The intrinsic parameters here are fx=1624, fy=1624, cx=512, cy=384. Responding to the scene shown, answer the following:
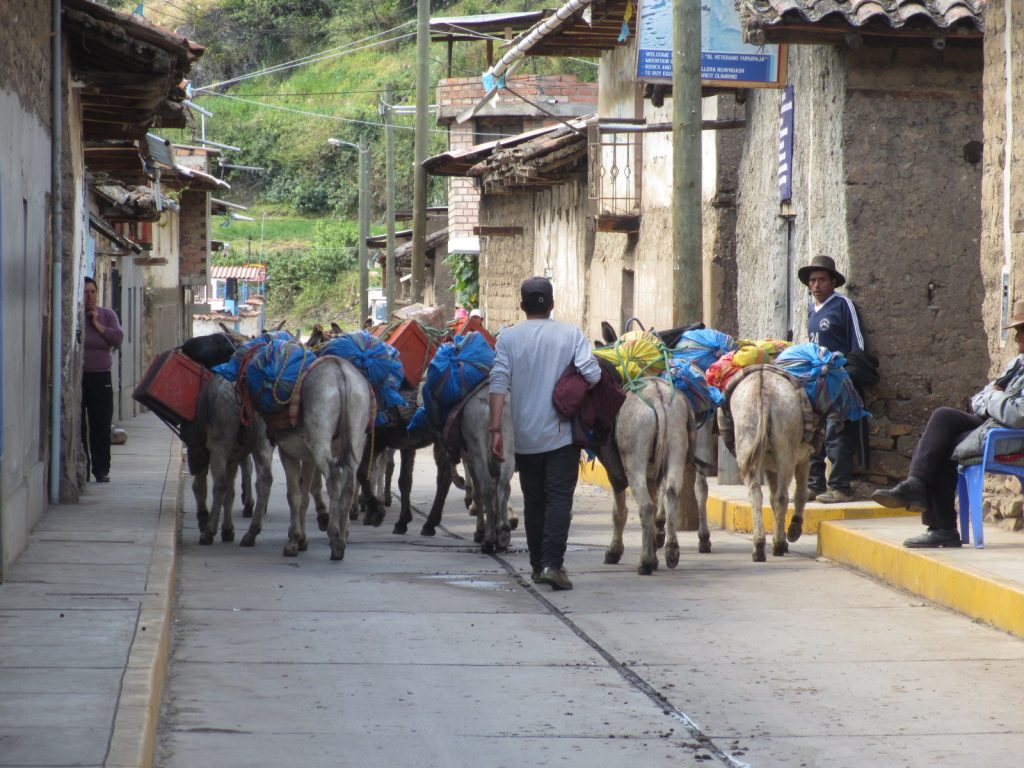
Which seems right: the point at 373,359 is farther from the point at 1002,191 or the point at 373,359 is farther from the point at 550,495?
the point at 1002,191

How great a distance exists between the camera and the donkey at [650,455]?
1059 cm

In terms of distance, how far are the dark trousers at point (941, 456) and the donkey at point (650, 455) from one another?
1.61 meters

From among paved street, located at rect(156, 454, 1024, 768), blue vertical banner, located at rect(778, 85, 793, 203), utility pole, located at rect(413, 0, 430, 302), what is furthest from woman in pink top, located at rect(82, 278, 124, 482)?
utility pole, located at rect(413, 0, 430, 302)

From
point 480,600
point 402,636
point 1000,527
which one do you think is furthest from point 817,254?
point 402,636

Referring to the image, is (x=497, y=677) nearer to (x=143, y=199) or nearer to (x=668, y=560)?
(x=668, y=560)

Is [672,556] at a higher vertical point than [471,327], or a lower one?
lower

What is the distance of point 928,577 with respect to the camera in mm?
9688

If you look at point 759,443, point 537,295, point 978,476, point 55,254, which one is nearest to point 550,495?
point 537,295

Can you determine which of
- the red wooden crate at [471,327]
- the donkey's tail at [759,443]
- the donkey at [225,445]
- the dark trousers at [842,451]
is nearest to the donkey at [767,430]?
the donkey's tail at [759,443]

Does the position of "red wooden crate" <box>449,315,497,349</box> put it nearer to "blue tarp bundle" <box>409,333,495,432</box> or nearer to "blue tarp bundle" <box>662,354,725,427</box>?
"blue tarp bundle" <box>409,333,495,432</box>

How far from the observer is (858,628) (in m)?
8.81

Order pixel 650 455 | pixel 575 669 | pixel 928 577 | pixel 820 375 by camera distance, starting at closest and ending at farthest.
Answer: pixel 575 669 → pixel 928 577 → pixel 650 455 → pixel 820 375

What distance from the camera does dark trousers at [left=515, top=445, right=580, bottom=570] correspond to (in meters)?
9.99

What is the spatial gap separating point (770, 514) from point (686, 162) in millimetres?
3051
